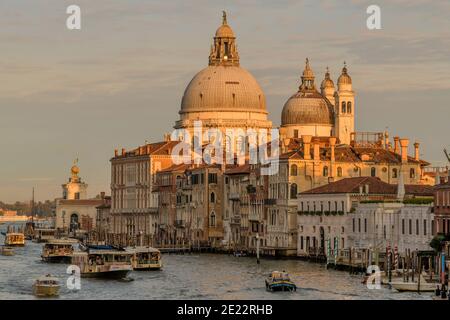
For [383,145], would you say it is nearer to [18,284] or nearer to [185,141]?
[185,141]

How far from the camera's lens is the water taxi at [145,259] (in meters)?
95.4

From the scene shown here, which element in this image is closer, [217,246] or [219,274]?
[219,274]

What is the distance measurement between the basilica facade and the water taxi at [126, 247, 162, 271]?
46.3ft

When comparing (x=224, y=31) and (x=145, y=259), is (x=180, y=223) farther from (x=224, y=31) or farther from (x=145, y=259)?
(x=145, y=259)

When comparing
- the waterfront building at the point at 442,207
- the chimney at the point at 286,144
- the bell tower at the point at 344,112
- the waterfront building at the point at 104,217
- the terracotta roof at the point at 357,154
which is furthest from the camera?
the waterfront building at the point at 104,217

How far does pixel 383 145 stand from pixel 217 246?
552 inches

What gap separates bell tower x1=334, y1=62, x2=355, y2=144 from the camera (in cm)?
14100

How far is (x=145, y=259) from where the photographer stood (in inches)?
3787

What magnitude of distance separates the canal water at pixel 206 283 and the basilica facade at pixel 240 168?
32.6ft

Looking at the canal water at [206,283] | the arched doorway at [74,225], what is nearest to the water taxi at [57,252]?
the canal water at [206,283]

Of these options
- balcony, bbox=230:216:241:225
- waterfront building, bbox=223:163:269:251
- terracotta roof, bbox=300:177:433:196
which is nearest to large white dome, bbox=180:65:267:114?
waterfront building, bbox=223:163:269:251

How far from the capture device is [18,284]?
82.2 m

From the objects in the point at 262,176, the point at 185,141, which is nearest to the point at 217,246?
the point at 262,176

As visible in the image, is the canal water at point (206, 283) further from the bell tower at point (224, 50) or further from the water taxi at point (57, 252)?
the bell tower at point (224, 50)
